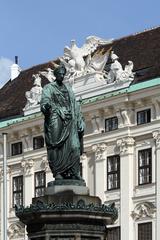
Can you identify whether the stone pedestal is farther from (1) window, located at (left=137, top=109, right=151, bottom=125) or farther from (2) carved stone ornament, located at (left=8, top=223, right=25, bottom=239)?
(2) carved stone ornament, located at (left=8, top=223, right=25, bottom=239)

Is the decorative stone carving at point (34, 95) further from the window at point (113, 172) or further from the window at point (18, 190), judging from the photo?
the window at point (113, 172)

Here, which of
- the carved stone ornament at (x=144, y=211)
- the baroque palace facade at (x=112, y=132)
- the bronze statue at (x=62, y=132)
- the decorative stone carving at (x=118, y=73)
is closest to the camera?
the bronze statue at (x=62, y=132)

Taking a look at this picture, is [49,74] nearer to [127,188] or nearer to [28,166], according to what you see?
[28,166]

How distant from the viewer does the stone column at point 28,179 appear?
65531mm

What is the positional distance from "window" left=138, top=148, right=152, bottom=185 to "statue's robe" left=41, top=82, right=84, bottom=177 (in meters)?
35.9

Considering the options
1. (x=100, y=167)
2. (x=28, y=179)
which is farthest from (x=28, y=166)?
(x=100, y=167)

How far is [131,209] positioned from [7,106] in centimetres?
1527

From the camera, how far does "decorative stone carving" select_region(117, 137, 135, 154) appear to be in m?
59.7

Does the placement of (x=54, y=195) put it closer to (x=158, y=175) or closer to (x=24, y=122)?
(x=158, y=175)

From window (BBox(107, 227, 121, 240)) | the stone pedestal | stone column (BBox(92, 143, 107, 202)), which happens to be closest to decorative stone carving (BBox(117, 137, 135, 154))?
stone column (BBox(92, 143, 107, 202))

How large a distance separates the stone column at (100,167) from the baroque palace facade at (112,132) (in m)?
0.05

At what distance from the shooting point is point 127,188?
59.2 metres

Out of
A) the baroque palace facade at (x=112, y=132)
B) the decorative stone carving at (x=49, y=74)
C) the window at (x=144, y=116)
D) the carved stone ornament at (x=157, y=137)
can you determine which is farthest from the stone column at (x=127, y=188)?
the decorative stone carving at (x=49, y=74)

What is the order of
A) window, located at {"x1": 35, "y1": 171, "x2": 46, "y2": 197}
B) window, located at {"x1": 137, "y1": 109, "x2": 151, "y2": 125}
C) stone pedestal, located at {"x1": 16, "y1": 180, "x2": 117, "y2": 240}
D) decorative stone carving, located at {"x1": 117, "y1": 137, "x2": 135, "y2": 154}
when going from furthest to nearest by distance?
1. window, located at {"x1": 35, "y1": 171, "x2": 46, "y2": 197}
2. decorative stone carving, located at {"x1": 117, "y1": 137, "x2": 135, "y2": 154}
3. window, located at {"x1": 137, "y1": 109, "x2": 151, "y2": 125}
4. stone pedestal, located at {"x1": 16, "y1": 180, "x2": 117, "y2": 240}
